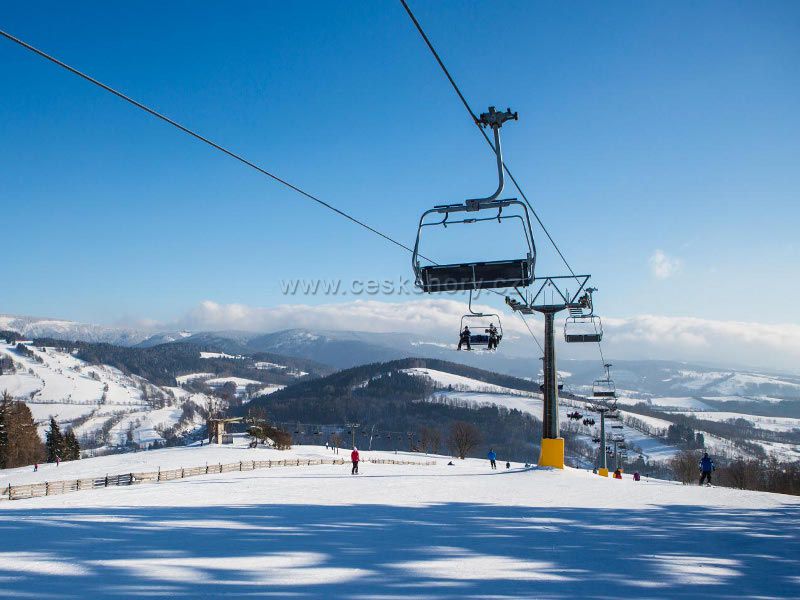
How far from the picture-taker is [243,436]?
136m

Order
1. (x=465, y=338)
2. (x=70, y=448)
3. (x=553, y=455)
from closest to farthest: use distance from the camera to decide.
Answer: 1. (x=465, y=338)
2. (x=553, y=455)
3. (x=70, y=448)

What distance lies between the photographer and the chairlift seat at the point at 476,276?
1037 cm

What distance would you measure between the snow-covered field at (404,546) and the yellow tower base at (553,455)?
6.85m

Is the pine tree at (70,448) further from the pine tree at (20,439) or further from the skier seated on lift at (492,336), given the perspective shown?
the skier seated on lift at (492,336)

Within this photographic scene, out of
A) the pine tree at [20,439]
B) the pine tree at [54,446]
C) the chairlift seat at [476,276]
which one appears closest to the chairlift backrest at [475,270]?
the chairlift seat at [476,276]

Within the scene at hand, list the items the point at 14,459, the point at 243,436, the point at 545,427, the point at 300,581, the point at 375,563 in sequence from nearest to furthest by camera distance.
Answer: the point at 300,581 < the point at 375,563 < the point at 545,427 < the point at 14,459 < the point at 243,436

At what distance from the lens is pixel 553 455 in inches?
847

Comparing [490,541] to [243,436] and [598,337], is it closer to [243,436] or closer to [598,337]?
[598,337]

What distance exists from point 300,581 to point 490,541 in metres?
3.51

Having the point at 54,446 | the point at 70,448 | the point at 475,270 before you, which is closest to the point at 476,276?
the point at 475,270

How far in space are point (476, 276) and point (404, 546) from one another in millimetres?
5132

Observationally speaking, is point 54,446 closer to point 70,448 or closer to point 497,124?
point 70,448

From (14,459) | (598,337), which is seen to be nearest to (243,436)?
(14,459)

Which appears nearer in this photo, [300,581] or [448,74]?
[300,581]
